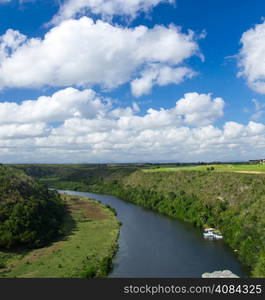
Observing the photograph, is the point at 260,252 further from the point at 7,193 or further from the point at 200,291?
the point at 7,193

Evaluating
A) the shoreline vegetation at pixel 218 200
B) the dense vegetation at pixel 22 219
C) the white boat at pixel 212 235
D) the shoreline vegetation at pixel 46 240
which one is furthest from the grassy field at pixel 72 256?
the shoreline vegetation at pixel 218 200

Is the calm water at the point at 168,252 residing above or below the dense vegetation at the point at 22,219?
below

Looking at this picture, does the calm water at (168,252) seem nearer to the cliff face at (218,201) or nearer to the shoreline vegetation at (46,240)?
the shoreline vegetation at (46,240)

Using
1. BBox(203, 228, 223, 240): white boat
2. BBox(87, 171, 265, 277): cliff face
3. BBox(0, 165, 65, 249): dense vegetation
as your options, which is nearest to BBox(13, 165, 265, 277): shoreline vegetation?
BBox(87, 171, 265, 277): cliff face

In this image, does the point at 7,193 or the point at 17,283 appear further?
the point at 7,193

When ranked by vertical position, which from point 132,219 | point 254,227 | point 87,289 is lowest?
point 132,219

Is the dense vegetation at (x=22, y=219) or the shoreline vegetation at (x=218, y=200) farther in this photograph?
the dense vegetation at (x=22, y=219)

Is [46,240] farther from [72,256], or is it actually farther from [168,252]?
[168,252]

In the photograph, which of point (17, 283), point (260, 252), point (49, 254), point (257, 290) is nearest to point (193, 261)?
point (260, 252)

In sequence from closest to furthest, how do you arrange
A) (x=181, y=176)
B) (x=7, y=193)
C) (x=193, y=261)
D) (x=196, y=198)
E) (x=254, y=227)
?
(x=193, y=261), (x=254, y=227), (x=7, y=193), (x=196, y=198), (x=181, y=176)
